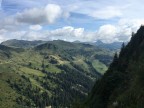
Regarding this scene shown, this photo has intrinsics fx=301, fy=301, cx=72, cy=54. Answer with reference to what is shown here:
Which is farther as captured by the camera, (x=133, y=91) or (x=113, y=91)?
(x=113, y=91)

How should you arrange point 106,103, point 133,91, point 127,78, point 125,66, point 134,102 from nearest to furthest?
point 134,102
point 133,91
point 106,103
point 127,78
point 125,66

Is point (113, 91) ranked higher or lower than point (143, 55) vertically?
lower

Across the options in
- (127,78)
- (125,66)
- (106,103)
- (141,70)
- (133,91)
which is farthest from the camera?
(125,66)

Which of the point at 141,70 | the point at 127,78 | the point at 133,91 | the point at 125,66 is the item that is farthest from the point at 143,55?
the point at 133,91

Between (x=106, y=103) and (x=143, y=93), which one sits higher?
(x=143, y=93)

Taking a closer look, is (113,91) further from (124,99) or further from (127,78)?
(124,99)

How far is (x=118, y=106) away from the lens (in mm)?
127938

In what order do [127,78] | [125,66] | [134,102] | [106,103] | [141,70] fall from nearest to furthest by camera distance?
[134,102], [141,70], [106,103], [127,78], [125,66]

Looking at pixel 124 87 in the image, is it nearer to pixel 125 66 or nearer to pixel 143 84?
pixel 143 84

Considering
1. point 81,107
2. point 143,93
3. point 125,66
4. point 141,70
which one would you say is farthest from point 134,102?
point 125,66

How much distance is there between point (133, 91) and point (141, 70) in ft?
50.2

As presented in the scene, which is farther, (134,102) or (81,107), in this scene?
(81,107)

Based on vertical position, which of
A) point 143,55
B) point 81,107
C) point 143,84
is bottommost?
point 81,107

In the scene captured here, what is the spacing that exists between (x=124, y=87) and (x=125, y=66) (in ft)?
150
